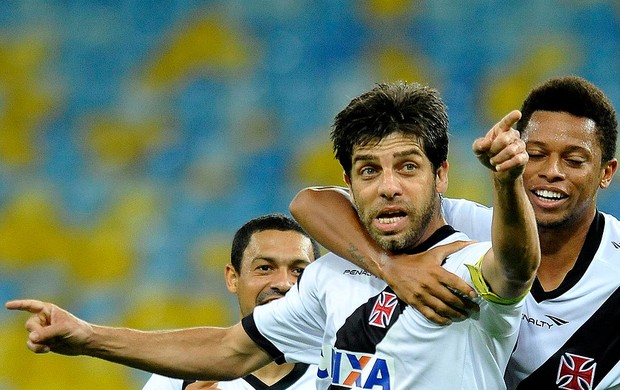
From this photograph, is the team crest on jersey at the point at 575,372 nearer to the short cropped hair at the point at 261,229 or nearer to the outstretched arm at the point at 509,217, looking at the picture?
the outstretched arm at the point at 509,217

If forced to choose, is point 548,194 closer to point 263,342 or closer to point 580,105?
point 580,105

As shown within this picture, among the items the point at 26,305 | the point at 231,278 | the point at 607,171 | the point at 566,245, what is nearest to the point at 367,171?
the point at 566,245

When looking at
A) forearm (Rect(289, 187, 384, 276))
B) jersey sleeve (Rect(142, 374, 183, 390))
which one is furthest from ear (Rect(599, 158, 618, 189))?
jersey sleeve (Rect(142, 374, 183, 390))

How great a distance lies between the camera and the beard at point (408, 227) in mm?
2758

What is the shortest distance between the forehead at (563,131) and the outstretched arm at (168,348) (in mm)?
1093

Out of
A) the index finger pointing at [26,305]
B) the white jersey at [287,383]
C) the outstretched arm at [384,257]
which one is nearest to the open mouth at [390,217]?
the outstretched arm at [384,257]

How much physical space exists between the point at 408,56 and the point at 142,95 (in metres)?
1.86

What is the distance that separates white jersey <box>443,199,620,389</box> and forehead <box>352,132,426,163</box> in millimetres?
620

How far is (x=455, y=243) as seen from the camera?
9.11ft

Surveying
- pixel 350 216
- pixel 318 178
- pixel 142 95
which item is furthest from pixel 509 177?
pixel 142 95

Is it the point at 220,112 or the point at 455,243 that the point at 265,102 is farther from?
the point at 455,243

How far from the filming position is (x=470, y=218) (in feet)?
10.8

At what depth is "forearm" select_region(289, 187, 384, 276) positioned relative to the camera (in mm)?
2873

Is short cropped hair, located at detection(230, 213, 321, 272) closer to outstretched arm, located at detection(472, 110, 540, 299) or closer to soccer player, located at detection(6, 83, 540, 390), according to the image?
soccer player, located at detection(6, 83, 540, 390)
